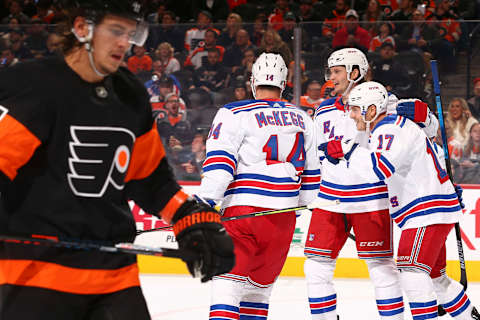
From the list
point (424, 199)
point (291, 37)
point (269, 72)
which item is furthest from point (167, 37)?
point (424, 199)

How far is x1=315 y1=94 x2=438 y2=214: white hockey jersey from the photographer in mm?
3652

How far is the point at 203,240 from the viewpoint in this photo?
1.84 meters

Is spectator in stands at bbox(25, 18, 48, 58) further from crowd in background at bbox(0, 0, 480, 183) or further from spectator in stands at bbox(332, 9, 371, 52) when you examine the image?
spectator in stands at bbox(332, 9, 371, 52)

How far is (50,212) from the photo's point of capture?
1683 mm

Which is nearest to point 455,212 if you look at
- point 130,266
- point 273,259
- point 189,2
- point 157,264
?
point 273,259

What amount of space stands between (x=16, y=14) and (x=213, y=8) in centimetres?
218

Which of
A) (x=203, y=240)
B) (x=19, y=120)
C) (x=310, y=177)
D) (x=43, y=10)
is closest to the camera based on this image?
(x=19, y=120)

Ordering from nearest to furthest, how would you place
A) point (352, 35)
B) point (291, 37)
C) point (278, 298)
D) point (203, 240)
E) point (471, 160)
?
point (203, 240), point (278, 298), point (471, 160), point (352, 35), point (291, 37)

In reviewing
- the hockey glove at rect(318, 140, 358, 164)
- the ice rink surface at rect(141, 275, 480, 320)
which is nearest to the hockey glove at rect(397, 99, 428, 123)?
the hockey glove at rect(318, 140, 358, 164)

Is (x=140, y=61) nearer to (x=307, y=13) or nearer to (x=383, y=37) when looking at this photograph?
(x=383, y=37)

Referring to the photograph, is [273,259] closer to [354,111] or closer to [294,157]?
[294,157]

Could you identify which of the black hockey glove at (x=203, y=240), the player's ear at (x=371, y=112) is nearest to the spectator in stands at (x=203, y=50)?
the player's ear at (x=371, y=112)

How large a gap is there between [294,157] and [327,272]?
767 mm

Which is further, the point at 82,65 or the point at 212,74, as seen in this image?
the point at 212,74
